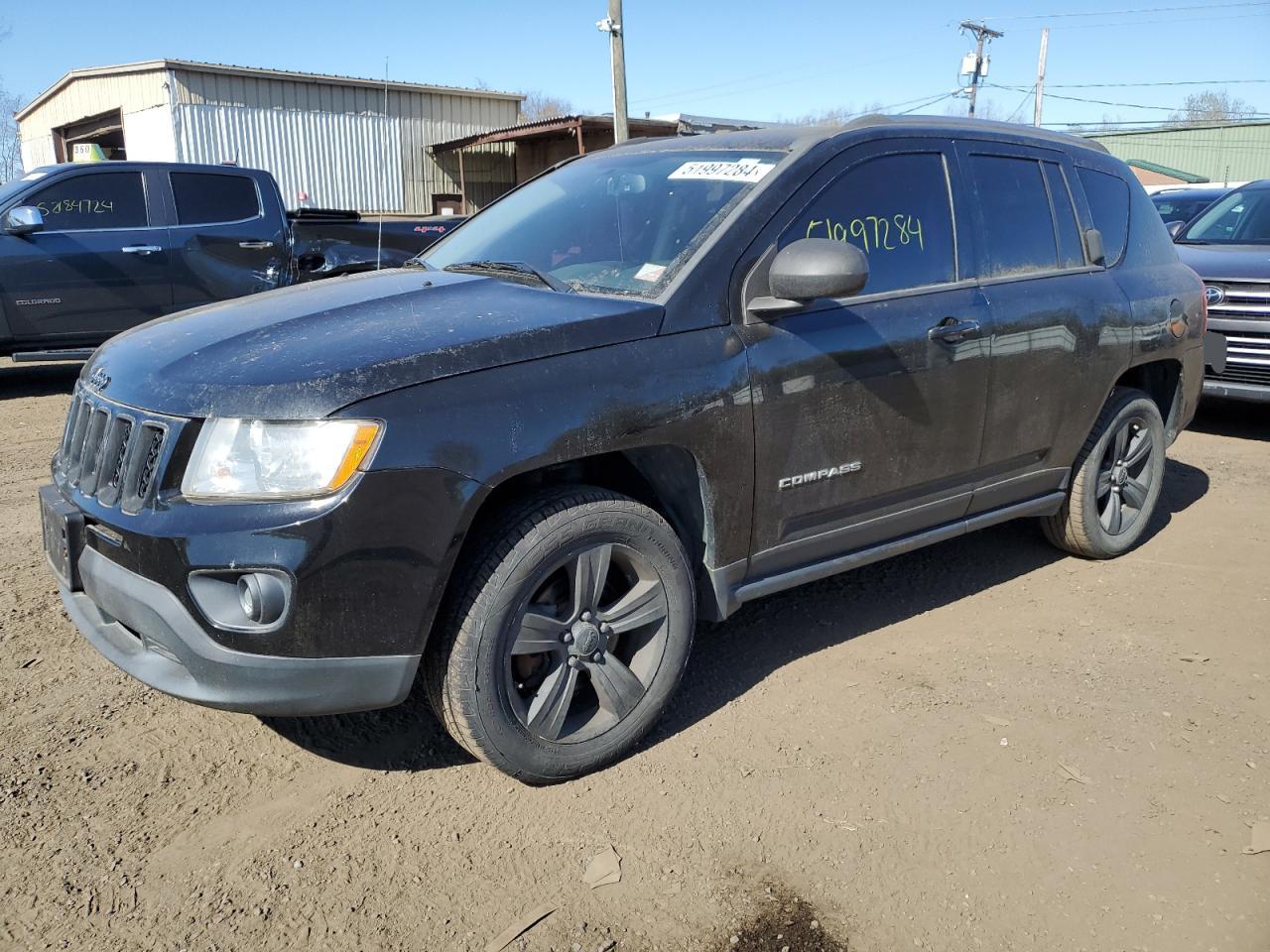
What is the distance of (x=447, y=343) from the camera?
2.63 metres

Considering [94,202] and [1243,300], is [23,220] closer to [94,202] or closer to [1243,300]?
[94,202]

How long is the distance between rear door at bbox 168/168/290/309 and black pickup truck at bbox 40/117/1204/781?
589cm

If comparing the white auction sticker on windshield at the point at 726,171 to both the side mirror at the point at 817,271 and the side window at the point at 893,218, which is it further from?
the side mirror at the point at 817,271

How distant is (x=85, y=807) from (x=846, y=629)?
2.66 metres

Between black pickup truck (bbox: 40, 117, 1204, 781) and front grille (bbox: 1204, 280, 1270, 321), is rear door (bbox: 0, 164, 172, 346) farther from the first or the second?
front grille (bbox: 1204, 280, 1270, 321)

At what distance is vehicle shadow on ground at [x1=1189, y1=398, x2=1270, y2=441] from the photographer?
7.72 metres

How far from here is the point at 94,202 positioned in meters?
8.67

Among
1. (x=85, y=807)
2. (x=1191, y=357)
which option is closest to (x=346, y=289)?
(x=85, y=807)

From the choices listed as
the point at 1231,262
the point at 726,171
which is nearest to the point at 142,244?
the point at 726,171

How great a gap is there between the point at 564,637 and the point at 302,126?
904 inches

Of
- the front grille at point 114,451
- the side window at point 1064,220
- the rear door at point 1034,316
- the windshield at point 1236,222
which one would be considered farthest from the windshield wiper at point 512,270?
the windshield at point 1236,222

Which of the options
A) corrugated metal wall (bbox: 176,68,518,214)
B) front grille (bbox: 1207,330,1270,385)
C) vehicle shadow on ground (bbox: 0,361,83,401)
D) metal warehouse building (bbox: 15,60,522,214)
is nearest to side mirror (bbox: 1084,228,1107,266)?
front grille (bbox: 1207,330,1270,385)

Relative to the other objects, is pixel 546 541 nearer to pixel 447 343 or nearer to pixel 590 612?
pixel 590 612

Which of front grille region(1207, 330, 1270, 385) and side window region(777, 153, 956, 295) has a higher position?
side window region(777, 153, 956, 295)
